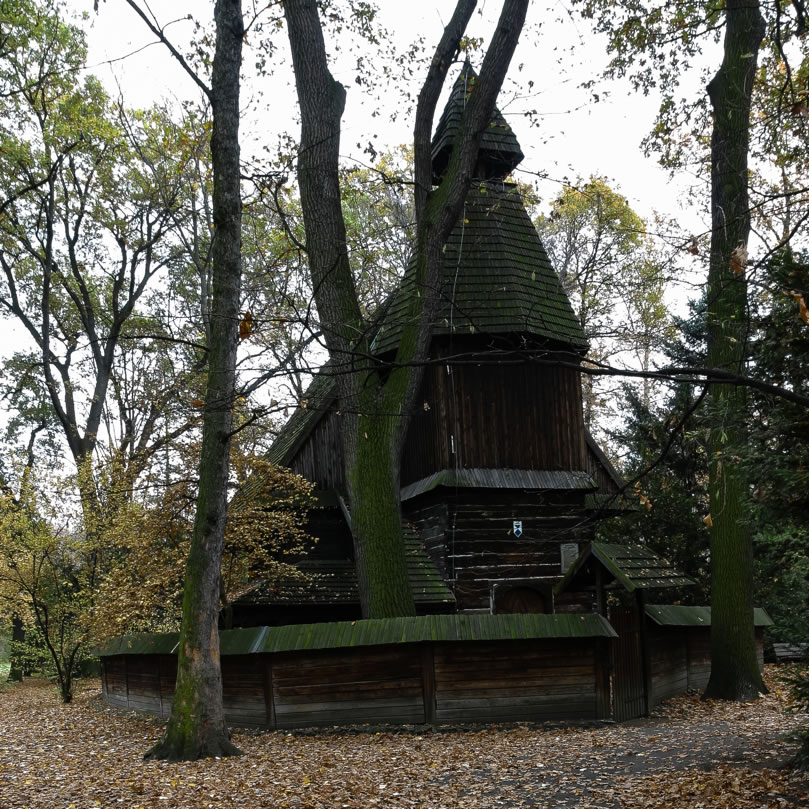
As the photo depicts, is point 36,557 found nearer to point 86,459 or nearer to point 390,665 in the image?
point 86,459

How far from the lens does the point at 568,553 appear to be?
17312 millimetres

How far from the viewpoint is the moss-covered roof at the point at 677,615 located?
14000mm

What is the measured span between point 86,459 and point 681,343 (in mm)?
16631

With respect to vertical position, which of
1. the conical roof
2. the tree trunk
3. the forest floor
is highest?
the conical roof

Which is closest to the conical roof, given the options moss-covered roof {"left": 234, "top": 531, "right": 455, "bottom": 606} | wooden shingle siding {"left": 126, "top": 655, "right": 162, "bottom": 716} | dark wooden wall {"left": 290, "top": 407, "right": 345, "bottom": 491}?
dark wooden wall {"left": 290, "top": 407, "right": 345, "bottom": 491}

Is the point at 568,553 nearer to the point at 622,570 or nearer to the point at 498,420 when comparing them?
the point at 498,420

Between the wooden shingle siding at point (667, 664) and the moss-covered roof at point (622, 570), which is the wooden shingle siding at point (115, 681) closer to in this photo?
the moss-covered roof at point (622, 570)

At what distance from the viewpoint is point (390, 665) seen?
12.5 metres

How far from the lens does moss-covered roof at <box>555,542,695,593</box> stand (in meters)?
12.7

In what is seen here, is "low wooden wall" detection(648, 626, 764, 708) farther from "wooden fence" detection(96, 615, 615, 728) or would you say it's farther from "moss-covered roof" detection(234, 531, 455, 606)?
"moss-covered roof" detection(234, 531, 455, 606)

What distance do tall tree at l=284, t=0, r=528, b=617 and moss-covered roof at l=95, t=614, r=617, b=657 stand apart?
93 cm

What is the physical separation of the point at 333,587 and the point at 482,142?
10.3 metres

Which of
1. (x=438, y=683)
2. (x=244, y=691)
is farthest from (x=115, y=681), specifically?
(x=438, y=683)

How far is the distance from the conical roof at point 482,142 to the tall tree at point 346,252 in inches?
185
